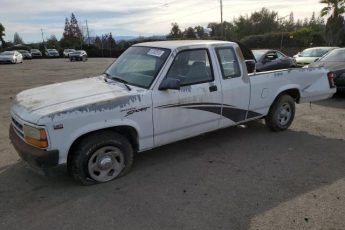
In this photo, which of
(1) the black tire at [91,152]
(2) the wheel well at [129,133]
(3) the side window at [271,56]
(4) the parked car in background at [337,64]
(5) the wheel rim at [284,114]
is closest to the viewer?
→ (1) the black tire at [91,152]

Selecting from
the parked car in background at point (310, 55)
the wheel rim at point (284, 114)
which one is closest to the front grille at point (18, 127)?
the wheel rim at point (284, 114)

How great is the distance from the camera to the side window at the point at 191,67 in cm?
511

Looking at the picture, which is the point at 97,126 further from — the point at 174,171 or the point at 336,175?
the point at 336,175

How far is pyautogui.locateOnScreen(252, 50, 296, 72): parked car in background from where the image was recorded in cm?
1438

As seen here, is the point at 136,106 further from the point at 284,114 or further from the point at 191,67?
the point at 284,114

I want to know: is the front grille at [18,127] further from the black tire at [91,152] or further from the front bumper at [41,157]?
the black tire at [91,152]

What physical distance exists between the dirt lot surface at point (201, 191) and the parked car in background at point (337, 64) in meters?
4.44

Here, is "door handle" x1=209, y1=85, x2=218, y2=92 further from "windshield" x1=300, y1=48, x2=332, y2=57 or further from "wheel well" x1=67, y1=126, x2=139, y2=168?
"windshield" x1=300, y1=48, x2=332, y2=57

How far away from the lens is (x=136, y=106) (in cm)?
459

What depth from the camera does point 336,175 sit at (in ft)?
16.0

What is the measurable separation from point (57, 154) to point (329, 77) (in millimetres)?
5777

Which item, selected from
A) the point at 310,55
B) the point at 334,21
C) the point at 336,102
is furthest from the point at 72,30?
the point at 336,102

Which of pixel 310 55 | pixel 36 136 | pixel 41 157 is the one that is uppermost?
pixel 310 55

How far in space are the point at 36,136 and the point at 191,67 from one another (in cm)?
244
